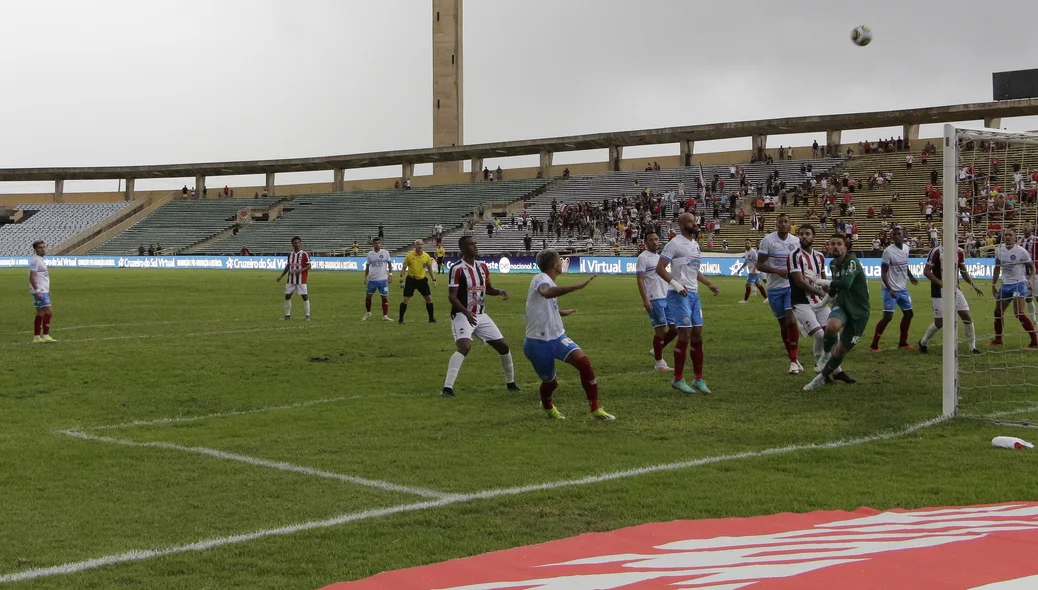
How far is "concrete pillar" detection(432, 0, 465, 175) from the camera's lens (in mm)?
87812

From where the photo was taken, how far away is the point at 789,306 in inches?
560

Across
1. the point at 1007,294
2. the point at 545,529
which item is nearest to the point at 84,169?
the point at 1007,294

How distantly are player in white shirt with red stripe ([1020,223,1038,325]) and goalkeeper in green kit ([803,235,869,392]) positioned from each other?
16.8ft

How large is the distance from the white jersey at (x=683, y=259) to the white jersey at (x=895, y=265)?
5012mm

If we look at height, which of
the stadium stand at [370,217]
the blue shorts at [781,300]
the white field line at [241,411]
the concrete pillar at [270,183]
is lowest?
the white field line at [241,411]

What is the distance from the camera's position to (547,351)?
10750mm

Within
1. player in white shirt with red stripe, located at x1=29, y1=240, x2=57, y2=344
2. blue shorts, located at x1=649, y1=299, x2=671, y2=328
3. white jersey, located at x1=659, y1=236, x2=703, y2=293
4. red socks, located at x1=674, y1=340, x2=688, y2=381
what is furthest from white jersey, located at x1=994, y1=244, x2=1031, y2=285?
player in white shirt with red stripe, located at x1=29, y1=240, x2=57, y2=344

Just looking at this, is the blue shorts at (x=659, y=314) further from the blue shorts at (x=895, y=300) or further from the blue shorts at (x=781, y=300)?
the blue shorts at (x=895, y=300)

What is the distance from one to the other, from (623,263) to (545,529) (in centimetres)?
4328

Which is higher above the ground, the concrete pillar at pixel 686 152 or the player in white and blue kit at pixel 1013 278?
the concrete pillar at pixel 686 152

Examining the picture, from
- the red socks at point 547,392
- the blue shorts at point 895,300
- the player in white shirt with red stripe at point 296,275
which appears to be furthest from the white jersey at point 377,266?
the red socks at point 547,392

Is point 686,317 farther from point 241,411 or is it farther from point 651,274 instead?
point 241,411

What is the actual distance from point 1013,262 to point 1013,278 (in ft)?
1.64

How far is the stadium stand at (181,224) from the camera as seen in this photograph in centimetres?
7775
